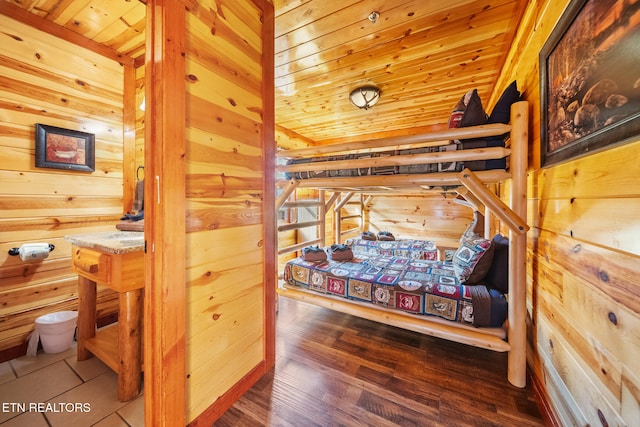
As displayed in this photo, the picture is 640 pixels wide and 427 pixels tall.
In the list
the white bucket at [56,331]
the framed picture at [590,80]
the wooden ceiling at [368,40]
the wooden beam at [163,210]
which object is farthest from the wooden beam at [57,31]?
the framed picture at [590,80]

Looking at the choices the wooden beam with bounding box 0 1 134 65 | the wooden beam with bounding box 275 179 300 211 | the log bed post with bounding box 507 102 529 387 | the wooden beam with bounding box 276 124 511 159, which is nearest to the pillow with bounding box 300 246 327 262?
the wooden beam with bounding box 275 179 300 211

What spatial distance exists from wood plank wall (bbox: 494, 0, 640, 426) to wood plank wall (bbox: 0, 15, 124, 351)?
352 cm

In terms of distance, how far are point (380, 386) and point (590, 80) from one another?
1925 mm

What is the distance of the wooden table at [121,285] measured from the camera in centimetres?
125

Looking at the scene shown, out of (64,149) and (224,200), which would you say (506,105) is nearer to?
(224,200)

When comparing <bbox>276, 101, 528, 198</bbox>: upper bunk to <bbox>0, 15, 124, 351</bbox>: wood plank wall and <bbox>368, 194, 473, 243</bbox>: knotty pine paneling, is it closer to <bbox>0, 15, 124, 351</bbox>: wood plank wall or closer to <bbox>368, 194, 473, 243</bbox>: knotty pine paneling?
<bbox>0, 15, 124, 351</bbox>: wood plank wall

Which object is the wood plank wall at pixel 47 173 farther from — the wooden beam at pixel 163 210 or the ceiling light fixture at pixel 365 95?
the ceiling light fixture at pixel 365 95

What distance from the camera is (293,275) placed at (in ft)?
7.83

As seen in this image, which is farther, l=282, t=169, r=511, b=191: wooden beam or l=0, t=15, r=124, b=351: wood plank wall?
l=0, t=15, r=124, b=351: wood plank wall

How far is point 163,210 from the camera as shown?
0.99 metres

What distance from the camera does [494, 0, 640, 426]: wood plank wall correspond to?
2.38ft

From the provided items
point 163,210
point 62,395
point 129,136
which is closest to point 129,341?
point 62,395

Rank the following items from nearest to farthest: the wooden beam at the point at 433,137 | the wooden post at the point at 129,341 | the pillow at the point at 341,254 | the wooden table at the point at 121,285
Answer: the wooden table at the point at 121,285
the wooden post at the point at 129,341
the wooden beam at the point at 433,137
the pillow at the point at 341,254

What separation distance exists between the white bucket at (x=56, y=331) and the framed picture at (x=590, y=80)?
345cm
